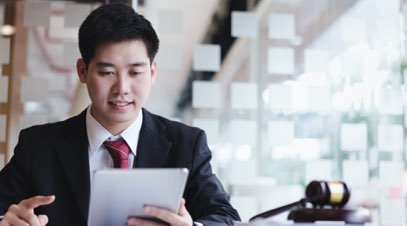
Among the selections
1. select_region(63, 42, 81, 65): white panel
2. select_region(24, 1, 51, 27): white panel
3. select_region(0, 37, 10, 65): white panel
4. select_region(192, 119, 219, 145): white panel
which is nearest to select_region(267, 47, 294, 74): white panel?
select_region(192, 119, 219, 145): white panel

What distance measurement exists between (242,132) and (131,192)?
75.4 inches

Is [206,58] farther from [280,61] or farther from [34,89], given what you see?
[34,89]

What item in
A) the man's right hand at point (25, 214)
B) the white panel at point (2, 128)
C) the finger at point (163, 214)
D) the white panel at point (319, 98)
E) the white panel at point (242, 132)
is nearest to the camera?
the finger at point (163, 214)

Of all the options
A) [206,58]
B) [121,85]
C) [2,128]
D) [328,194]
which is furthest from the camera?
[206,58]

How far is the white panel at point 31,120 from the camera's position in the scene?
121 inches

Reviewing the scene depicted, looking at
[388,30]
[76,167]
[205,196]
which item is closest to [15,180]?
[76,167]

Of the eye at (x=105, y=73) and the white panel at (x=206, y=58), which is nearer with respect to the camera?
the eye at (x=105, y=73)

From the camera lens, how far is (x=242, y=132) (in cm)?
318

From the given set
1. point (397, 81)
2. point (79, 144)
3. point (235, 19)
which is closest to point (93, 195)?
point (79, 144)

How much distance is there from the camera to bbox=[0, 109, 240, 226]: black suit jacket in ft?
5.50

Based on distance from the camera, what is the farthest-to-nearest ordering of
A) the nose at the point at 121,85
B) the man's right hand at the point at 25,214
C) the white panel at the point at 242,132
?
the white panel at the point at 242,132 → the nose at the point at 121,85 → the man's right hand at the point at 25,214

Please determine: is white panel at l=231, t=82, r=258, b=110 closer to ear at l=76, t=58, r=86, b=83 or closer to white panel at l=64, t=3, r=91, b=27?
white panel at l=64, t=3, r=91, b=27

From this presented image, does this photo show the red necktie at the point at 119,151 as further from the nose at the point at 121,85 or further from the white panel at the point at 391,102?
the white panel at the point at 391,102

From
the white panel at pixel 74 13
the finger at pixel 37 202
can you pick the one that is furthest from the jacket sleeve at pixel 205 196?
the white panel at pixel 74 13
